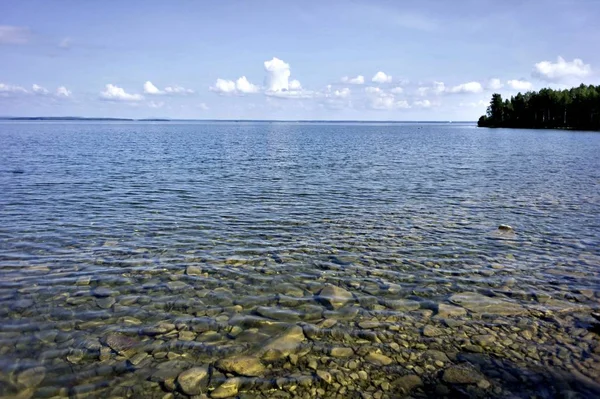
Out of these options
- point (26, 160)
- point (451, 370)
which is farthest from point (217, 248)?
point (26, 160)

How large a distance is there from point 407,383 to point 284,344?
9.62ft

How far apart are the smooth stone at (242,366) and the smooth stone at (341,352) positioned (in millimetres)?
1648

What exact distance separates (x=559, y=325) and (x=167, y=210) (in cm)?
2048

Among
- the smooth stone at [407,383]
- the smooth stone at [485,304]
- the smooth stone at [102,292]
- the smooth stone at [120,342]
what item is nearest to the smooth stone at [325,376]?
the smooth stone at [407,383]

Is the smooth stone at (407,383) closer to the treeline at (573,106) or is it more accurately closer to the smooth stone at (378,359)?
the smooth stone at (378,359)

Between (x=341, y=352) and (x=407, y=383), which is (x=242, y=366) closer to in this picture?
(x=341, y=352)

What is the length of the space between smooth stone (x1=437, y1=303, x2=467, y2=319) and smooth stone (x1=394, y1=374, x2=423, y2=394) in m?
3.12

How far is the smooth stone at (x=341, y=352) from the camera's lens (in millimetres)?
8953

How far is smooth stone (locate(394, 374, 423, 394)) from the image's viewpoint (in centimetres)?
778

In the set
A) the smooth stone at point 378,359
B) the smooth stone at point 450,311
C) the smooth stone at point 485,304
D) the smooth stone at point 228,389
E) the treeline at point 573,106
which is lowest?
the smooth stone at point 228,389

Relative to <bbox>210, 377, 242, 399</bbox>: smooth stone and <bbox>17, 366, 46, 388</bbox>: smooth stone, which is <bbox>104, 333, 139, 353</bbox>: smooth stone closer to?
<bbox>17, 366, 46, 388</bbox>: smooth stone

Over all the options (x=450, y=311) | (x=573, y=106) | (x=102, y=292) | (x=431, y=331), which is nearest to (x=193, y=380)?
(x=102, y=292)

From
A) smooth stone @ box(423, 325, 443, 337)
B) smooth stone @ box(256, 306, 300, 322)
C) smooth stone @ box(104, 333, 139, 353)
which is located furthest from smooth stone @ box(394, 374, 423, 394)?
smooth stone @ box(104, 333, 139, 353)

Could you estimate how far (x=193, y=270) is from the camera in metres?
14.1
